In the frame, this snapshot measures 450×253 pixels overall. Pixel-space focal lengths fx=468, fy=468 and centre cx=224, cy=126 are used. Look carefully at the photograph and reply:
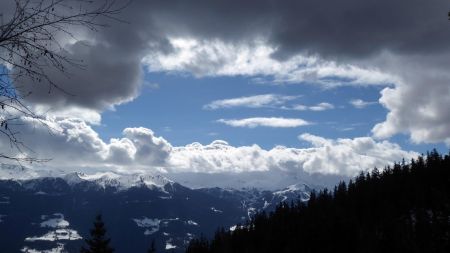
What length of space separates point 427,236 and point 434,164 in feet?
174

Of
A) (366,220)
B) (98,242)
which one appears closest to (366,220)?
(366,220)

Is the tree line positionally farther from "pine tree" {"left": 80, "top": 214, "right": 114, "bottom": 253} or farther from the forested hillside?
"pine tree" {"left": 80, "top": 214, "right": 114, "bottom": 253}

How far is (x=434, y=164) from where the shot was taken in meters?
157

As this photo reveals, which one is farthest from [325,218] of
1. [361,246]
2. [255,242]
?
[255,242]

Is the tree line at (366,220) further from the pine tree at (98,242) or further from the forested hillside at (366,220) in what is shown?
the pine tree at (98,242)

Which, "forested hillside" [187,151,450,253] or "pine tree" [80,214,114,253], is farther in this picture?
"forested hillside" [187,151,450,253]

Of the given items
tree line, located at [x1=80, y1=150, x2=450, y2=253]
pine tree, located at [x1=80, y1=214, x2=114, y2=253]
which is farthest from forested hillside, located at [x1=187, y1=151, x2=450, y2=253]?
pine tree, located at [x1=80, y1=214, x2=114, y2=253]

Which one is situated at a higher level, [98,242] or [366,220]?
[366,220]

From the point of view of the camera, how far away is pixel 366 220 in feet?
441

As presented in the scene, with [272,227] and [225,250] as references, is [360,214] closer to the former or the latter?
[272,227]

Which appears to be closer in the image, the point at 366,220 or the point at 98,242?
the point at 98,242

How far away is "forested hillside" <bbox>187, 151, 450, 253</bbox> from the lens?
10381 centimetres

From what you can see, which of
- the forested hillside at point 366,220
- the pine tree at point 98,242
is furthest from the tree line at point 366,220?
the pine tree at point 98,242

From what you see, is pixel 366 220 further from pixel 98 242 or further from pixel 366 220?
pixel 98 242
